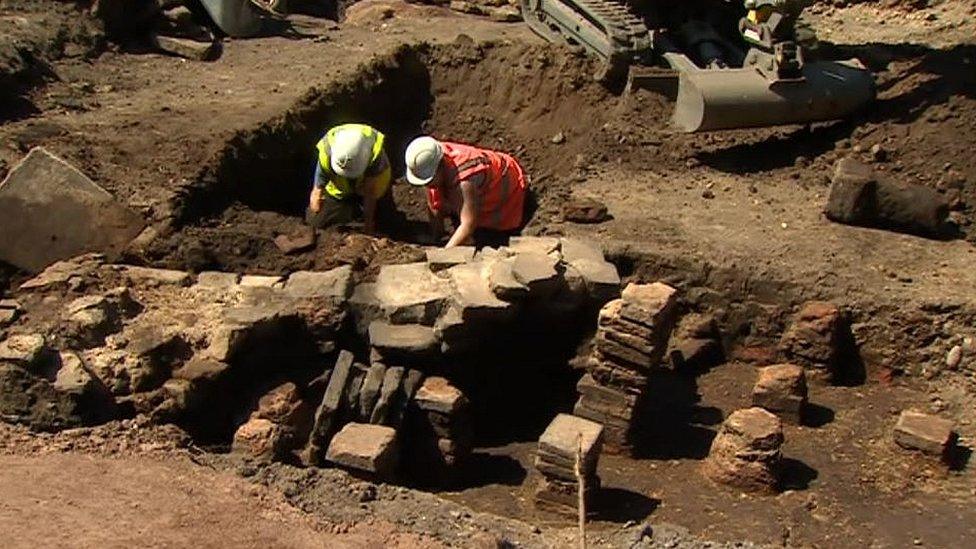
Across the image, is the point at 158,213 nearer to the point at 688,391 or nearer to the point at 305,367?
the point at 305,367

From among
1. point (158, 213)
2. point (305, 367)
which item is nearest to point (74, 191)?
point (158, 213)

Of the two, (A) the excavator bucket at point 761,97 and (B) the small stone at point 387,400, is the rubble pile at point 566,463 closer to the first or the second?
(B) the small stone at point 387,400

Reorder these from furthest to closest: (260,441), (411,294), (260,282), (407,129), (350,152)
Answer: (407,129) < (350,152) < (260,282) < (411,294) < (260,441)

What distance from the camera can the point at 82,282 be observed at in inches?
293

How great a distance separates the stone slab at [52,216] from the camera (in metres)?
7.83

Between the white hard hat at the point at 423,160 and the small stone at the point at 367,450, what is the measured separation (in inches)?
107

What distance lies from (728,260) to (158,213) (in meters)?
3.69

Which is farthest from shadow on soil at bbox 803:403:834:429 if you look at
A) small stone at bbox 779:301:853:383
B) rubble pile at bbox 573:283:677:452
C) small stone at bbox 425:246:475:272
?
small stone at bbox 425:246:475:272

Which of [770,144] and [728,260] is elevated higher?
[770,144]

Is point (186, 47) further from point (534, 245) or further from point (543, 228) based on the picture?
point (534, 245)

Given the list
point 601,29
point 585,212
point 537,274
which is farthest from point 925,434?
point 601,29

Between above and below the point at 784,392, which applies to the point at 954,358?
above

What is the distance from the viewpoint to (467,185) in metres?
9.08

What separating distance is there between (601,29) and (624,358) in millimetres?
5270
